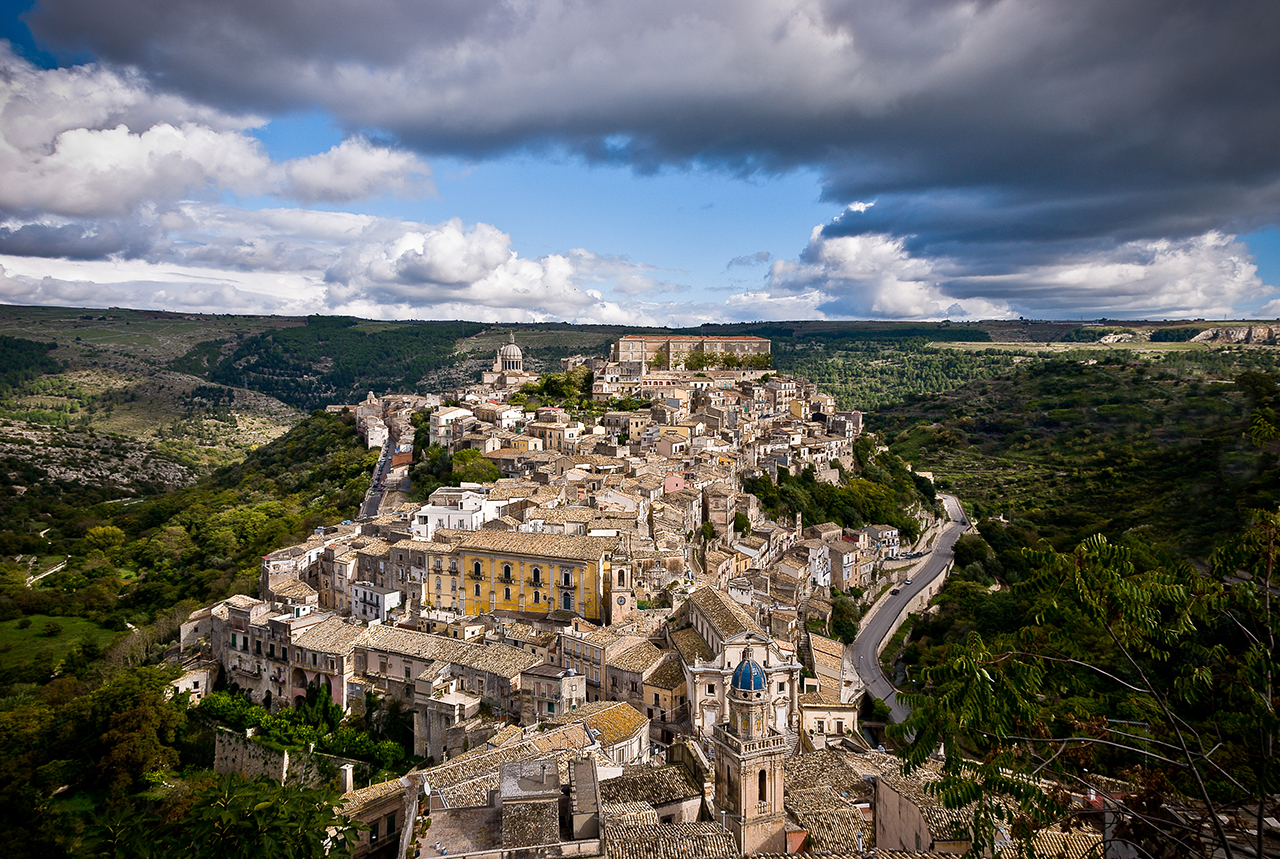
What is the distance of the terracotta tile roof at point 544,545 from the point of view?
34.4 meters

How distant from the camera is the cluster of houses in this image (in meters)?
17.2

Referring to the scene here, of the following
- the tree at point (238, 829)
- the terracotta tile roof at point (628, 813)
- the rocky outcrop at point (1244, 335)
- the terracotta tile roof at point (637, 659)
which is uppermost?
the rocky outcrop at point (1244, 335)

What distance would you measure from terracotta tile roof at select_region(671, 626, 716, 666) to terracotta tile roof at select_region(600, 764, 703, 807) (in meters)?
8.88

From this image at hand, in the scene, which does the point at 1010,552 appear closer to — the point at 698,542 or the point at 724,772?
the point at 698,542

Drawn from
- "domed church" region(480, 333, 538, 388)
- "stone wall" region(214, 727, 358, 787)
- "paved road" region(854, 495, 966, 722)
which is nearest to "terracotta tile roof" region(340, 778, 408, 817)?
"stone wall" region(214, 727, 358, 787)

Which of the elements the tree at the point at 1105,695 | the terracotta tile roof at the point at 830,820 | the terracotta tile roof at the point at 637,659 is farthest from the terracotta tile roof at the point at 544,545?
the tree at the point at 1105,695

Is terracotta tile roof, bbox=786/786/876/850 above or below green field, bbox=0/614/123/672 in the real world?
above

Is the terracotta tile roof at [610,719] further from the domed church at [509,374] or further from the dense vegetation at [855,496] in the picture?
the domed church at [509,374]

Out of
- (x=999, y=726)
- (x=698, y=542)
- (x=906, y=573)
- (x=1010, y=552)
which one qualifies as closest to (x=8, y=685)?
(x=698, y=542)

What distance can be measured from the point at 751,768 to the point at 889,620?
1377 inches

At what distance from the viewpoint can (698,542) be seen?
45.0 meters

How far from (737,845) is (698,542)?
94.3 ft

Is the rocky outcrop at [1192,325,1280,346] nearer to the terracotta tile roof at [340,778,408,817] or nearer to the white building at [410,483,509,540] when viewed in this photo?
Result: the white building at [410,483,509,540]

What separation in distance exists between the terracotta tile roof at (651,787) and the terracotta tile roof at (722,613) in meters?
8.13
